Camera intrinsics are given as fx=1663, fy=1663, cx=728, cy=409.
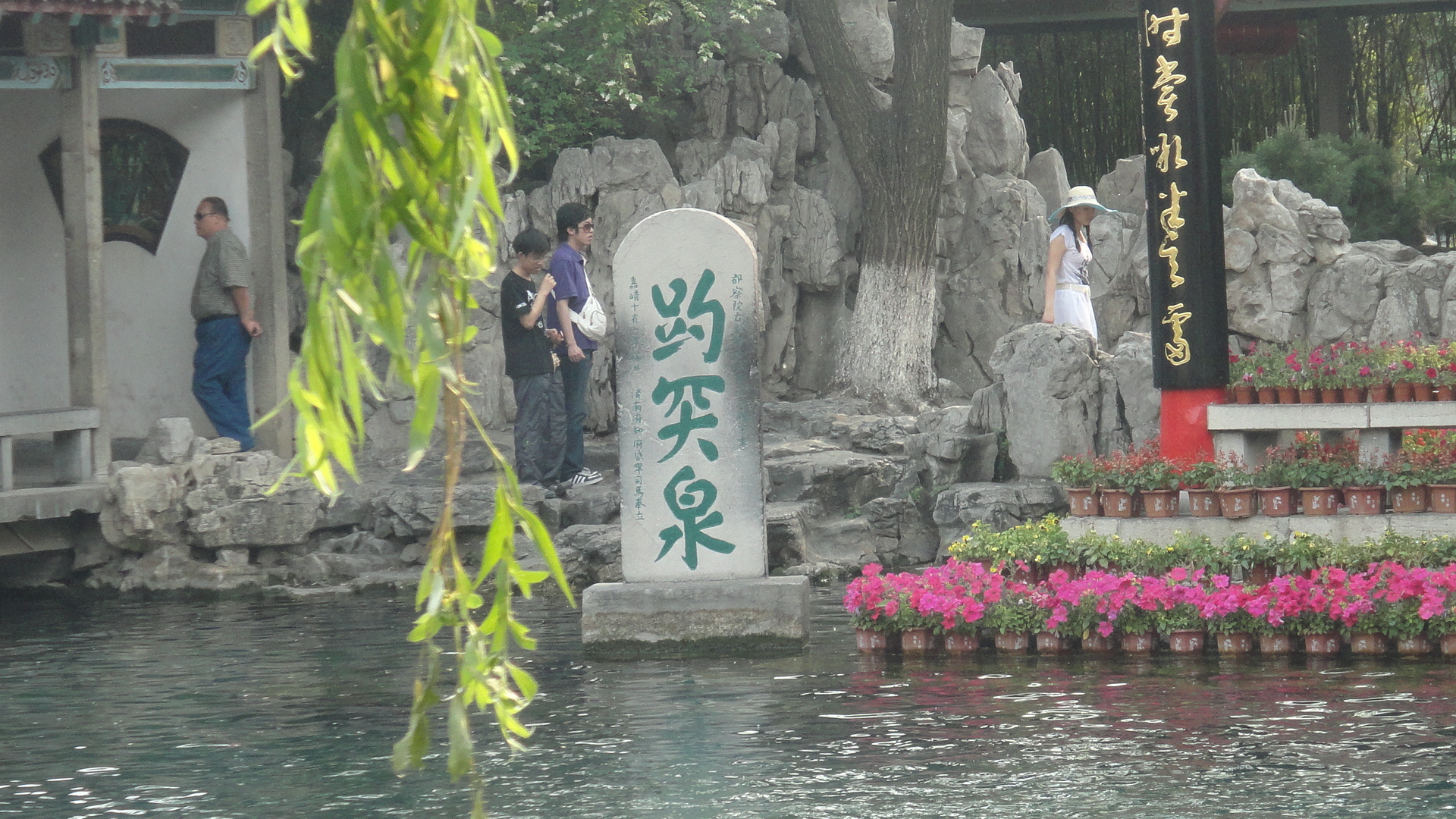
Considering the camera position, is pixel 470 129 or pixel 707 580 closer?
pixel 470 129

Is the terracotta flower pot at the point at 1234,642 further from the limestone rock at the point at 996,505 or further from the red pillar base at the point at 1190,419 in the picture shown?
the limestone rock at the point at 996,505

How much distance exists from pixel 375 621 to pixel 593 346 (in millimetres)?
3316

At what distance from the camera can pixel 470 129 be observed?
8.88 ft

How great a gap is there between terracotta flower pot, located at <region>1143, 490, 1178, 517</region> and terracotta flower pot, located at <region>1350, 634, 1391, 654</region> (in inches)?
57.6

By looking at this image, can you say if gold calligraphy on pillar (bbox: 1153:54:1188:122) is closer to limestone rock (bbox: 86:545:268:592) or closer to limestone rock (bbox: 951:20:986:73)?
limestone rock (bbox: 86:545:268:592)

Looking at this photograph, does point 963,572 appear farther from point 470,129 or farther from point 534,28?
point 534,28

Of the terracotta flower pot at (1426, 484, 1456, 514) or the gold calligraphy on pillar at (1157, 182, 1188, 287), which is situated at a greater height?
the gold calligraphy on pillar at (1157, 182, 1188, 287)

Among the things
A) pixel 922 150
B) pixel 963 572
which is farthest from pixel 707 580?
pixel 922 150

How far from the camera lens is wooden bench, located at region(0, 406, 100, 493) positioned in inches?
460

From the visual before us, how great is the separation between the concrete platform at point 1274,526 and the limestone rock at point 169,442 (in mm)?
6877

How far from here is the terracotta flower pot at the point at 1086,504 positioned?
381 inches

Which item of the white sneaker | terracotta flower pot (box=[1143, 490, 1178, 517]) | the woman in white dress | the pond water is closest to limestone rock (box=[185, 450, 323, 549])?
the white sneaker

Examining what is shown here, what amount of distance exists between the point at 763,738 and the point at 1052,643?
2.33m

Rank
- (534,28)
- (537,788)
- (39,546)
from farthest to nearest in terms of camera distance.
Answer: (534,28), (39,546), (537,788)
